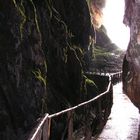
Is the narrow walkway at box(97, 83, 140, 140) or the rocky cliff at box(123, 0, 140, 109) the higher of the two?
the rocky cliff at box(123, 0, 140, 109)

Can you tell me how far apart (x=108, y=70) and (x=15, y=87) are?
3099 centimetres

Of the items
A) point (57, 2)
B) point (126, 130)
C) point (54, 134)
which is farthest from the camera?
point (57, 2)

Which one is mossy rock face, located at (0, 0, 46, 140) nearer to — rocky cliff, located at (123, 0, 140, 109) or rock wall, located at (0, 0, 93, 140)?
rock wall, located at (0, 0, 93, 140)

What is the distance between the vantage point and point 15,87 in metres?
11.1

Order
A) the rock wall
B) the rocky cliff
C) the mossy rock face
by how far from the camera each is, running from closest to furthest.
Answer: the rocky cliff, the mossy rock face, the rock wall

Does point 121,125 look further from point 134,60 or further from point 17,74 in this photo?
point 17,74

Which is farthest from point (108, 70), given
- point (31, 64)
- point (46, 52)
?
point (31, 64)

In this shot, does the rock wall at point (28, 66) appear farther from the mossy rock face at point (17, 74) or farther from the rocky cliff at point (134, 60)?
the rocky cliff at point (134, 60)

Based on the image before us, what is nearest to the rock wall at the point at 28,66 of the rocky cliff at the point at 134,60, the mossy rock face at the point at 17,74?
the mossy rock face at the point at 17,74

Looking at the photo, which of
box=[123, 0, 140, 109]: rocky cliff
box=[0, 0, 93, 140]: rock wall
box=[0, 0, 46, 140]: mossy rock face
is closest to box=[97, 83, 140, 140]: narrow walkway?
box=[123, 0, 140, 109]: rocky cliff

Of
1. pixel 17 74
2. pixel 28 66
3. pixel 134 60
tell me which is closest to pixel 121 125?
pixel 134 60

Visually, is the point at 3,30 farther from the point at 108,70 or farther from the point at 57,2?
the point at 108,70

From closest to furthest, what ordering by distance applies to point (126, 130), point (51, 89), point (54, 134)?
1. point (126, 130)
2. point (54, 134)
3. point (51, 89)

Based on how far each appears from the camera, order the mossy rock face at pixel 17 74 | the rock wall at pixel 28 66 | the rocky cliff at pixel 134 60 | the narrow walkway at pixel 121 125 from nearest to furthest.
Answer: the rocky cliff at pixel 134 60 → the mossy rock face at pixel 17 74 → the rock wall at pixel 28 66 → the narrow walkway at pixel 121 125
